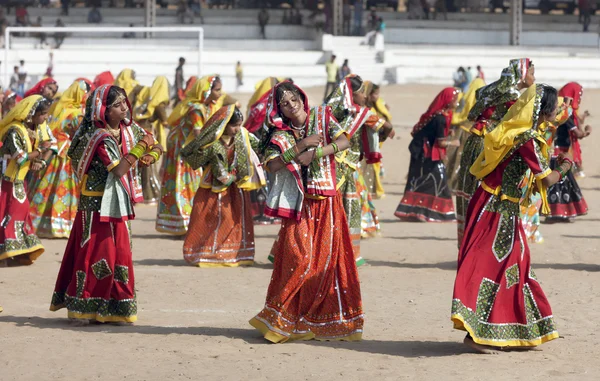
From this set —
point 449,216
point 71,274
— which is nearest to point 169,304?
point 71,274

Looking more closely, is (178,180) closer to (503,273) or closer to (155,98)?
(155,98)

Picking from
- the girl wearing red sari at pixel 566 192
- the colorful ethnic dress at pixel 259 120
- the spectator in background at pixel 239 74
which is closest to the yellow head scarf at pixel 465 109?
the girl wearing red sari at pixel 566 192

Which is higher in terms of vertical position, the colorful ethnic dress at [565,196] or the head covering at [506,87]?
the head covering at [506,87]

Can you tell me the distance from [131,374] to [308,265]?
1.31 m

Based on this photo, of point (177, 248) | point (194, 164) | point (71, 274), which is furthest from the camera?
point (177, 248)

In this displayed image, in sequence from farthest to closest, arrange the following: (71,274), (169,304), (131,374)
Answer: (169,304), (71,274), (131,374)

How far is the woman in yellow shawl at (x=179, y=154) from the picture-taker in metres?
12.7

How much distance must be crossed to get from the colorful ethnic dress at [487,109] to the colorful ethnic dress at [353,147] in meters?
0.87

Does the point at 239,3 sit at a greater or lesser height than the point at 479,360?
greater

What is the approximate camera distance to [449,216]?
47.6 ft

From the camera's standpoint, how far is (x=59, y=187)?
13.1m

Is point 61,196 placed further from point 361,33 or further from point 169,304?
point 361,33

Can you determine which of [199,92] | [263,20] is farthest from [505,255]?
[263,20]

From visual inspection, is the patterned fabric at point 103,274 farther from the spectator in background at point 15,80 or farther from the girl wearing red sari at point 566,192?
the spectator in background at point 15,80
